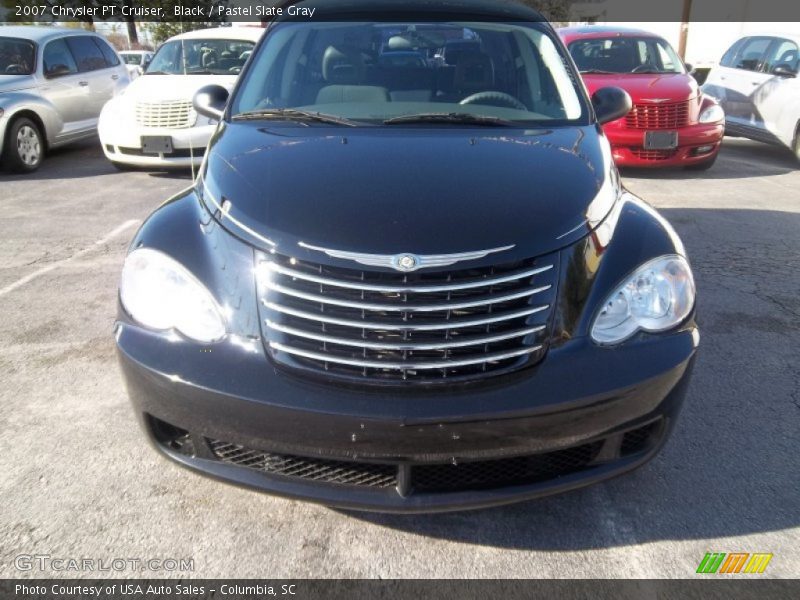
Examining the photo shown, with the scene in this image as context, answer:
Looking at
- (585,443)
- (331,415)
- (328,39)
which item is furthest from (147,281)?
(328,39)

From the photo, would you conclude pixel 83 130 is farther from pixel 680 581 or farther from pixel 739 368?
pixel 680 581

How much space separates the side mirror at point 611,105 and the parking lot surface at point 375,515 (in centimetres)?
134

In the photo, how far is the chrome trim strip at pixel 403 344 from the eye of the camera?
1.96 metres

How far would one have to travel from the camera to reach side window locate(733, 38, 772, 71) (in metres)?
Answer: 9.62

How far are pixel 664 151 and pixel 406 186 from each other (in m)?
6.54

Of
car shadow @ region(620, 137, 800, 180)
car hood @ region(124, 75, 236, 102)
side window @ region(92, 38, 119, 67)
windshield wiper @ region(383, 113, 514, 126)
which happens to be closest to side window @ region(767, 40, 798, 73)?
car shadow @ region(620, 137, 800, 180)

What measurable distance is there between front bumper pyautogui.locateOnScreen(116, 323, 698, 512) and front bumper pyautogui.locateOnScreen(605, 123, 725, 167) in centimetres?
617

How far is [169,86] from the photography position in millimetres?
7781

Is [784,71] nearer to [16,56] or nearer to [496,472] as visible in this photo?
[496,472]

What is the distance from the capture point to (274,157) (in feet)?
8.38

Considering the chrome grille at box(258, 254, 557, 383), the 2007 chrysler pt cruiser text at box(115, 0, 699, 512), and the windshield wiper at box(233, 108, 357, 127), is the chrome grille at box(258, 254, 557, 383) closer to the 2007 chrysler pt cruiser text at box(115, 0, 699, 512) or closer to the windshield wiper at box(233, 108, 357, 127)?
the 2007 chrysler pt cruiser text at box(115, 0, 699, 512)

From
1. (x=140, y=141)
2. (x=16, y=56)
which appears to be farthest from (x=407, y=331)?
(x=16, y=56)

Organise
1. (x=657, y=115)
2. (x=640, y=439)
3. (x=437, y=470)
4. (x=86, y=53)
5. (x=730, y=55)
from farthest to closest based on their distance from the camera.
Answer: (x=730, y=55)
(x=86, y=53)
(x=657, y=115)
(x=640, y=439)
(x=437, y=470)

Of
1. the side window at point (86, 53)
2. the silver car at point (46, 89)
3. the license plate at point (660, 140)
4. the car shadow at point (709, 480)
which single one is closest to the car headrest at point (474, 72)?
the car shadow at point (709, 480)
